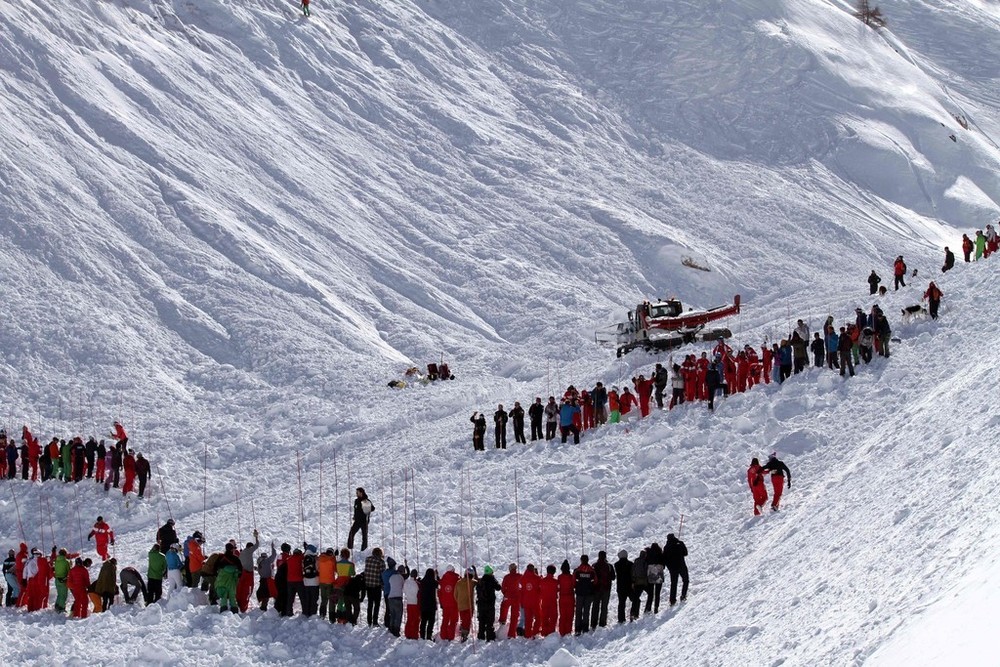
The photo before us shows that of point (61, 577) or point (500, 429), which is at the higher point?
point (500, 429)

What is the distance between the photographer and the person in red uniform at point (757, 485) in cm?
2086

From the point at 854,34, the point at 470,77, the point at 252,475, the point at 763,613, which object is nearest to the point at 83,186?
the point at 252,475

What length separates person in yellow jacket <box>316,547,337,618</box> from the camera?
18938 millimetres

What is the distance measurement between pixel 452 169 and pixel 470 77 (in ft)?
28.4

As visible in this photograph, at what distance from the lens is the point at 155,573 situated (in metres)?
19.6

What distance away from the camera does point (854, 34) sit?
67.2m

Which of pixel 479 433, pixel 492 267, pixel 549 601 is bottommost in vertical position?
pixel 549 601

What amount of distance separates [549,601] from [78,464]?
13.2 metres

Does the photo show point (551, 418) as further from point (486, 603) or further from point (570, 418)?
point (486, 603)

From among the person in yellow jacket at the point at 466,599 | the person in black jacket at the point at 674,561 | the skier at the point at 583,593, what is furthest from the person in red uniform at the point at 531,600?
the person in black jacket at the point at 674,561

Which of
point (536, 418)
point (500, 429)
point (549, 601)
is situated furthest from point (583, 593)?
point (500, 429)

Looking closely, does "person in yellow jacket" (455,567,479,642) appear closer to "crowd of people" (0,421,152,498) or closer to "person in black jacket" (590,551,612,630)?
"person in black jacket" (590,551,612,630)

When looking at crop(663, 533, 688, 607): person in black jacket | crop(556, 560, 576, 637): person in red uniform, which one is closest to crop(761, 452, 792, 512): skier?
crop(663, 533, 688, 607): person in black jacket

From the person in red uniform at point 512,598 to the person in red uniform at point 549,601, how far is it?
0.35m
